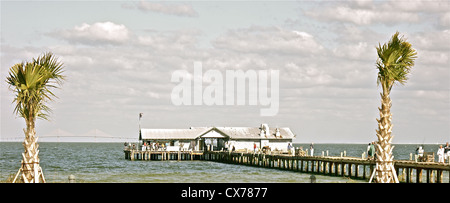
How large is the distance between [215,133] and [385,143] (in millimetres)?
67813

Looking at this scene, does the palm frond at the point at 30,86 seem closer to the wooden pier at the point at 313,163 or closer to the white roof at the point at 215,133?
the wooden pier at the point at 313,163

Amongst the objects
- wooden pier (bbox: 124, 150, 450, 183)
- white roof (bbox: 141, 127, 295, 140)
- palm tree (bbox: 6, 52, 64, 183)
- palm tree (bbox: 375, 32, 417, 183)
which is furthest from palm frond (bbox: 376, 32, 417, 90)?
white roof (bbox: 141, 127, 295, 140)

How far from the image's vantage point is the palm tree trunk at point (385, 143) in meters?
19.0

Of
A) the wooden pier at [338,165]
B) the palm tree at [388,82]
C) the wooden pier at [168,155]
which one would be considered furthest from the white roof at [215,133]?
the palm tree at [388,82]

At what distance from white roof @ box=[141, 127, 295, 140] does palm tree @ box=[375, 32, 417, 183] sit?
65524 mm

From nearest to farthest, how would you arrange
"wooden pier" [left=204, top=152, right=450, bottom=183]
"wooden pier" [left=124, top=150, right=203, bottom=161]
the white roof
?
"wooden pier" [left=204, top=152, right=450, bottom=183], the white roof, "wooden pier" [left=124, top=150, right=203, bottom=161]

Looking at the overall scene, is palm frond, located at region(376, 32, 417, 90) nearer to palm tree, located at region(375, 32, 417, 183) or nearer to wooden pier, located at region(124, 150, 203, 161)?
palm tree, located at region(375, 32, 417, 183)

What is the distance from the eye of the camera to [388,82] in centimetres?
1920

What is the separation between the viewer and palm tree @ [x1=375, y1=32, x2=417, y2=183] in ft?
62.4

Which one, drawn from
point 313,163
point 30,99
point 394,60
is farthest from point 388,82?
point 313,163

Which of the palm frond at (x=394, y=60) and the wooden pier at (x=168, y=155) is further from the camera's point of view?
the wooden pier at (x=168, y=155)

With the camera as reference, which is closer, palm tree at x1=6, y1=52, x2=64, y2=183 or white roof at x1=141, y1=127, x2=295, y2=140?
palm tree at x1=6, y1=52, x2=64, y2=183
